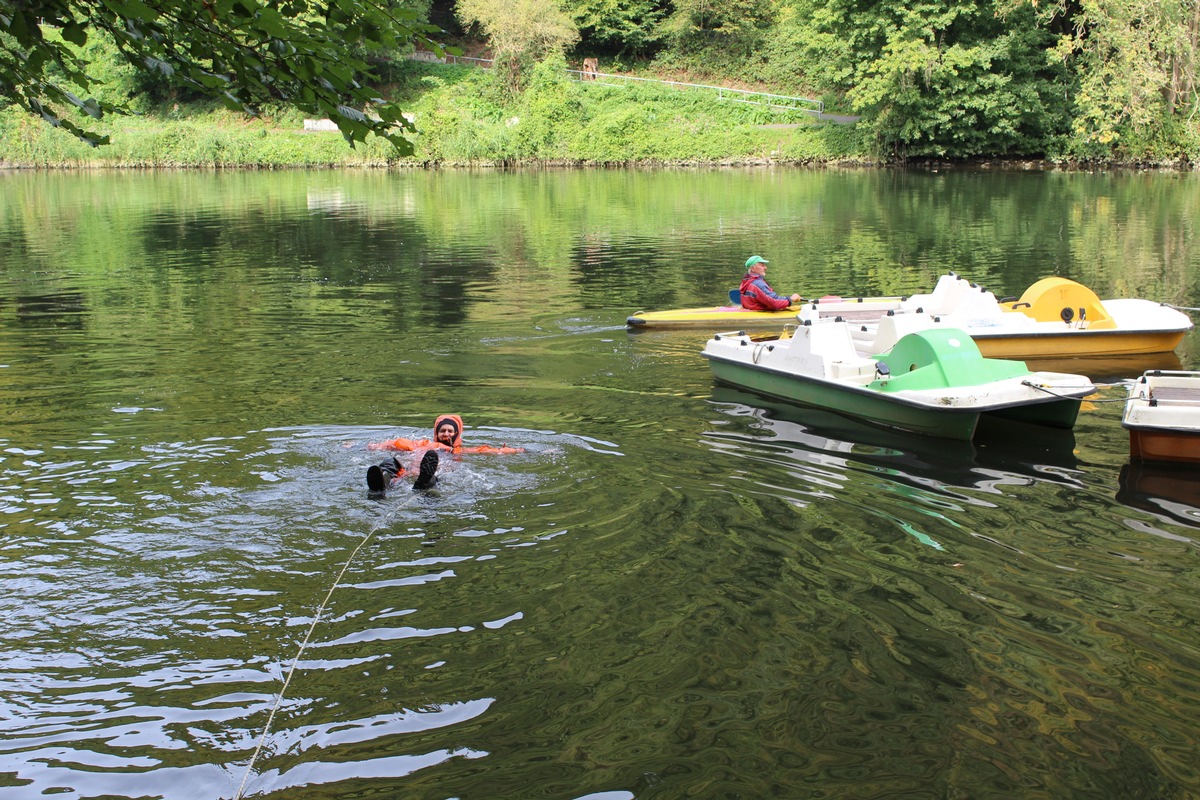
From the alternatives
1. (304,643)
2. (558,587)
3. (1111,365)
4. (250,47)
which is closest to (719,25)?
(1111,365)

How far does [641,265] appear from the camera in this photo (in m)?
21.6

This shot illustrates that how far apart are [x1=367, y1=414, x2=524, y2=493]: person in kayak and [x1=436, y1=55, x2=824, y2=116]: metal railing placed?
4790 centimetres

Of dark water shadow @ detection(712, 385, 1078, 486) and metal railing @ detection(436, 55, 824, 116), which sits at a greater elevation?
metal railing @ detection(436, 55, 824, 116)

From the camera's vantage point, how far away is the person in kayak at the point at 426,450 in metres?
7.69

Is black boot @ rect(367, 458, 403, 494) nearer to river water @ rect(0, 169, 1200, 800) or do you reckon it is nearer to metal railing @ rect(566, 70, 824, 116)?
river water @ rect(0, 169, 1200, 800)

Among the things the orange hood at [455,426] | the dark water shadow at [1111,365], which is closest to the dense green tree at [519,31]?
the dark water shadow at [1111,365]

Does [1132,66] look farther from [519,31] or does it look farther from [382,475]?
[382,475]

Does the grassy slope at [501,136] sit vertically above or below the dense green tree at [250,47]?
above

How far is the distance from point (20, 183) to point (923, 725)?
5101cm

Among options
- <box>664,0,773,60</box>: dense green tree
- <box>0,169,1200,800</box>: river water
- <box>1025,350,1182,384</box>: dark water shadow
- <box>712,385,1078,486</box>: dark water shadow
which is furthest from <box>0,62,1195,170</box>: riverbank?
<box>712,385,1078,486</box>: dark water shadow

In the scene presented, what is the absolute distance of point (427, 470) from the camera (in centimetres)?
770

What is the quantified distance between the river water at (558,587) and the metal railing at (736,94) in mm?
43518

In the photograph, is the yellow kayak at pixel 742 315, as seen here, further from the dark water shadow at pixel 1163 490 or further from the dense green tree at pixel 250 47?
the dense green tree at pixel 250 47

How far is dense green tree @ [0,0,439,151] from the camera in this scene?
4.14 meters
